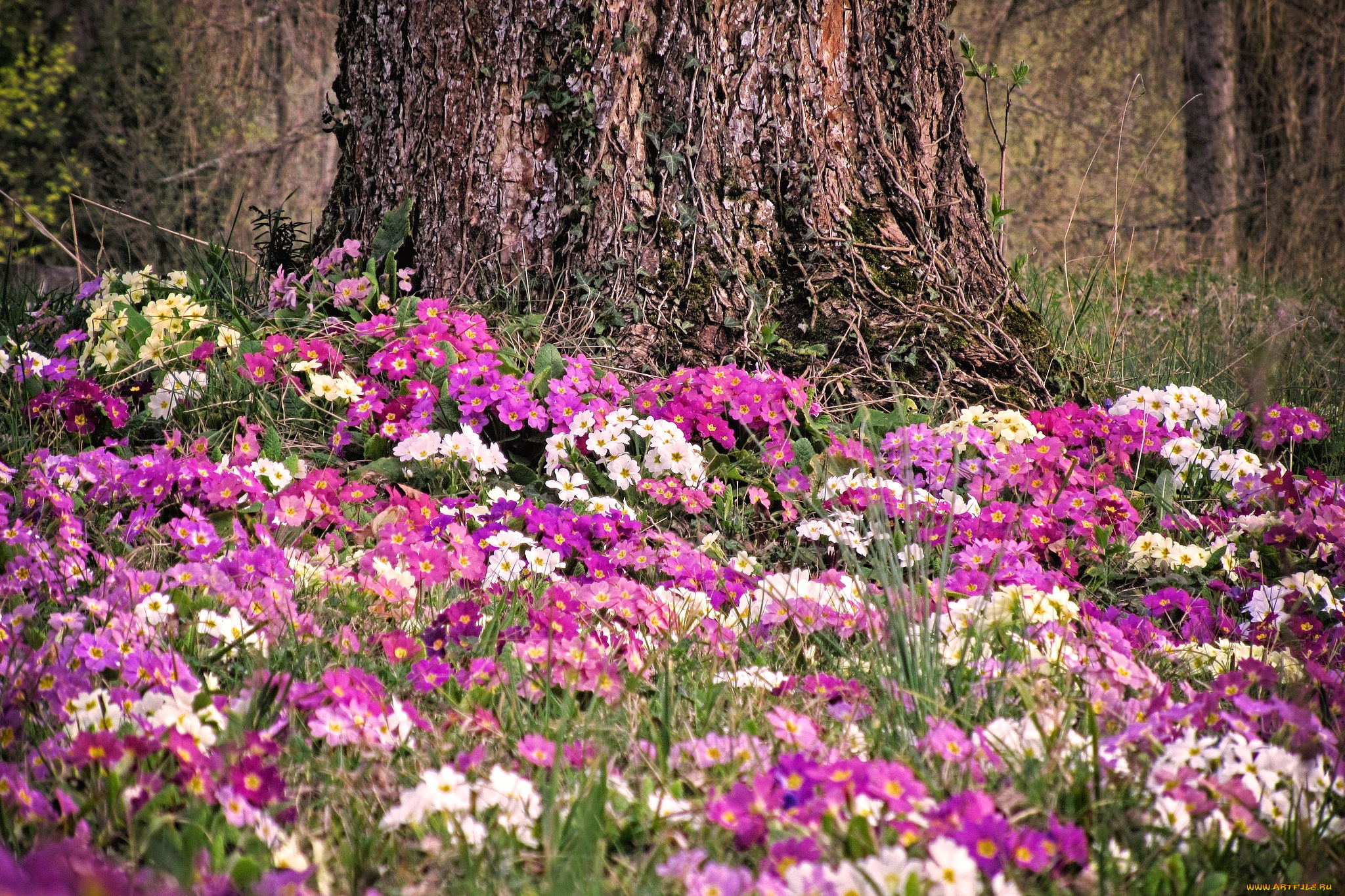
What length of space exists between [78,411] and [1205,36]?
8.76 metres

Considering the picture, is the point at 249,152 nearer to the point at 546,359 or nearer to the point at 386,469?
the point at 546,359

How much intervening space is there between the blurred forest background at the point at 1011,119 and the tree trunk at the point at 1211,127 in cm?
2

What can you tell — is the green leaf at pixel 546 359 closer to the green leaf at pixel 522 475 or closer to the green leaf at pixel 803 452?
the green leaf at pixel 522 475

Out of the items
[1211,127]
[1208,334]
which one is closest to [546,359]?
[1208,334]

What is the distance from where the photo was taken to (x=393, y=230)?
3244 millimetres

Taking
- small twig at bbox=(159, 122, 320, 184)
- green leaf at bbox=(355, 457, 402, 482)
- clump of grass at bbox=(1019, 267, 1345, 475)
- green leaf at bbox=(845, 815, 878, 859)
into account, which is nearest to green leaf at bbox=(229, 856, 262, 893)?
green leaf at bbox=(845, 815, 878, 859)

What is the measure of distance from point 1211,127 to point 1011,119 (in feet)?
8.02

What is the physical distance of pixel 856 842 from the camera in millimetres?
1245

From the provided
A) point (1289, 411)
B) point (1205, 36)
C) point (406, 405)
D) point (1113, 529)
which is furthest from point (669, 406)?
point (1205, 36)

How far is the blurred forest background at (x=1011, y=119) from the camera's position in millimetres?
7949

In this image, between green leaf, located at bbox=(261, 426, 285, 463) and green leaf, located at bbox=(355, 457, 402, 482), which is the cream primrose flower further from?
green leaf, located at bbox=(261, 426, 285, 463)

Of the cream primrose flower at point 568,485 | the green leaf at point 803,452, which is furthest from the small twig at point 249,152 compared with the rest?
the green leaf at point 803,452

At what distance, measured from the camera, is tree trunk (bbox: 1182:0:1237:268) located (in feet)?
26.9

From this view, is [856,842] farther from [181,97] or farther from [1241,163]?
[181,97]
